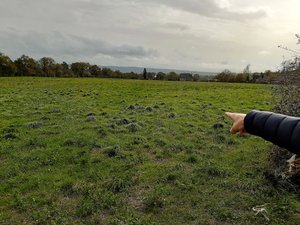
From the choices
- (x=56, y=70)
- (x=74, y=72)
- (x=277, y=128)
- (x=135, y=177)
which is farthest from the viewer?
(x=74, y=72)

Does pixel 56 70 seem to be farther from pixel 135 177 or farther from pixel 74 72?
pixel 135 177

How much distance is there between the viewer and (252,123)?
227 cm

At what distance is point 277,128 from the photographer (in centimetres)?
211

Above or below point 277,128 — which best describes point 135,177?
below

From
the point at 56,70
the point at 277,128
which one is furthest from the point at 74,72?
the point at 277,128

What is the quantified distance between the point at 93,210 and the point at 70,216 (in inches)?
17.6

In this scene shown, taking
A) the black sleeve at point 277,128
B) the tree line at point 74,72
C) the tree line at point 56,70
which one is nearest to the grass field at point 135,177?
the black sleeve at point 277,128

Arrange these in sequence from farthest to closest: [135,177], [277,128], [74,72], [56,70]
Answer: [74,72], [56,70], [135,177], [277,128]

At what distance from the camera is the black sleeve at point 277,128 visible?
79.7 inches

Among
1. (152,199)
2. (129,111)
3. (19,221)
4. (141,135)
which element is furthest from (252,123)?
(129,111)

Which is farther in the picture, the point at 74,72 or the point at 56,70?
the point at 74,72

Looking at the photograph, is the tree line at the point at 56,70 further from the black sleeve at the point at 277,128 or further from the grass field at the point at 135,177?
the black sleeve at the point at 277,128

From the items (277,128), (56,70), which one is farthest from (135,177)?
(56,70)

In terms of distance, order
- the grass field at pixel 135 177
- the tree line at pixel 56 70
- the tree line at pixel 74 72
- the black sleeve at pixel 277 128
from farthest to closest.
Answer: the tree line at pixel 56 70, the tree line at pixel 74 72, the grass field at pixel 135 177, the black sleeve at pixel 277 128
